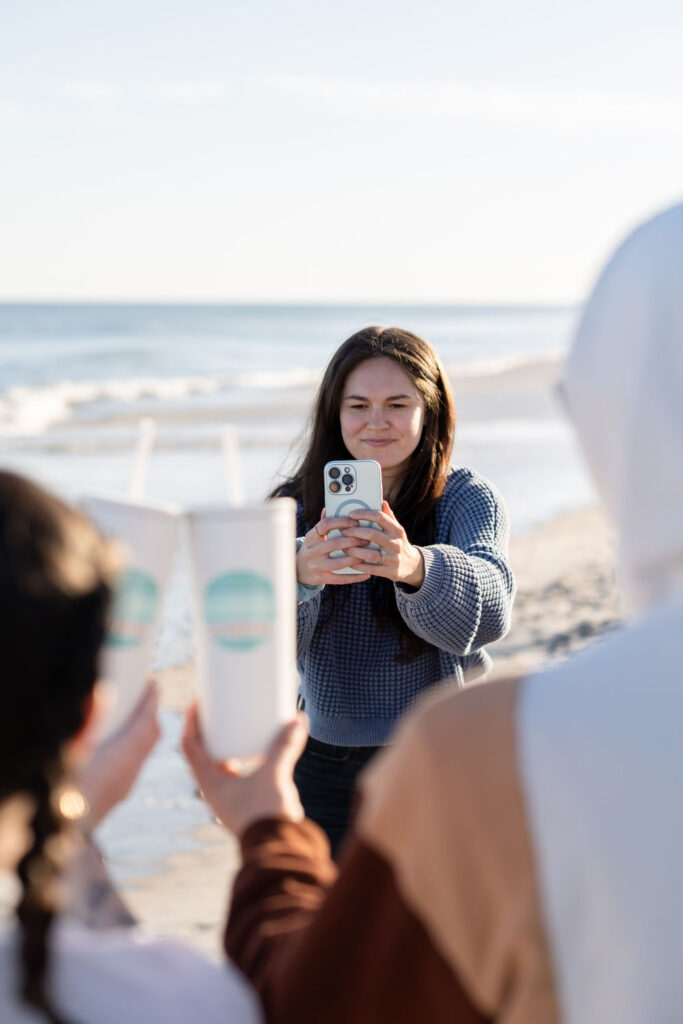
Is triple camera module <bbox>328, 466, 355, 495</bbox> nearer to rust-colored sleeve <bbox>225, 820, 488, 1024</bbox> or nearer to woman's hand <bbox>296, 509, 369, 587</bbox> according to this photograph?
woman's hand <bbox>296, 509, 369, 587</bbox>

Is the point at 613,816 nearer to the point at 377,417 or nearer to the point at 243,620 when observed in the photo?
the point at 243,620

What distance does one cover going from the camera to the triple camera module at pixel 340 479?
2668 mm

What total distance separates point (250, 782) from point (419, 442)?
5.75 ft

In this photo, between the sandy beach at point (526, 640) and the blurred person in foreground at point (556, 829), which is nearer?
the blurred person in foreground at point (556, 829)

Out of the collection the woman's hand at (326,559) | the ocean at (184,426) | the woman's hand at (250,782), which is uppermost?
the ocean at (184,426)

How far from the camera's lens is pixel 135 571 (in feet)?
3.79

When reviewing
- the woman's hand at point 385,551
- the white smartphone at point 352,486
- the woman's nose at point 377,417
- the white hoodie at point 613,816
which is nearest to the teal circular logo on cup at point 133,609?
the white hoodie at point 613,816

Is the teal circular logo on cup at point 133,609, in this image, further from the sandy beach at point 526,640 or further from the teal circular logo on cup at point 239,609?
the sandy beach at point 526,640

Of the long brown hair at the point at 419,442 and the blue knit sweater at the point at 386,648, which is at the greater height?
the long brown hair at the point at 419,442

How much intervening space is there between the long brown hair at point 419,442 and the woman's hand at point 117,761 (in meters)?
1.47

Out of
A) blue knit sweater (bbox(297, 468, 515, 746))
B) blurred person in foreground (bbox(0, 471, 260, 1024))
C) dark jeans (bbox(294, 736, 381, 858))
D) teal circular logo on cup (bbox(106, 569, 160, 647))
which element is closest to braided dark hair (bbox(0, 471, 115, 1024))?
blurred person in foreground (bbox(0, 471, 260, 1024))

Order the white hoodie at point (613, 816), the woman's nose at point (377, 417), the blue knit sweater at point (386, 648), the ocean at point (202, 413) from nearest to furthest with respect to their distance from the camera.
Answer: the white hoodie at point (613, 816)
the blue knit sweater at point (386, 648)
the woman's nose at point (377, 417)
the ocean at point (202, 413)

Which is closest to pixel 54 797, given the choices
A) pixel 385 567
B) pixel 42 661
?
pixel 42 661

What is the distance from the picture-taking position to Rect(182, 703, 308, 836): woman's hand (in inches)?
47.8
